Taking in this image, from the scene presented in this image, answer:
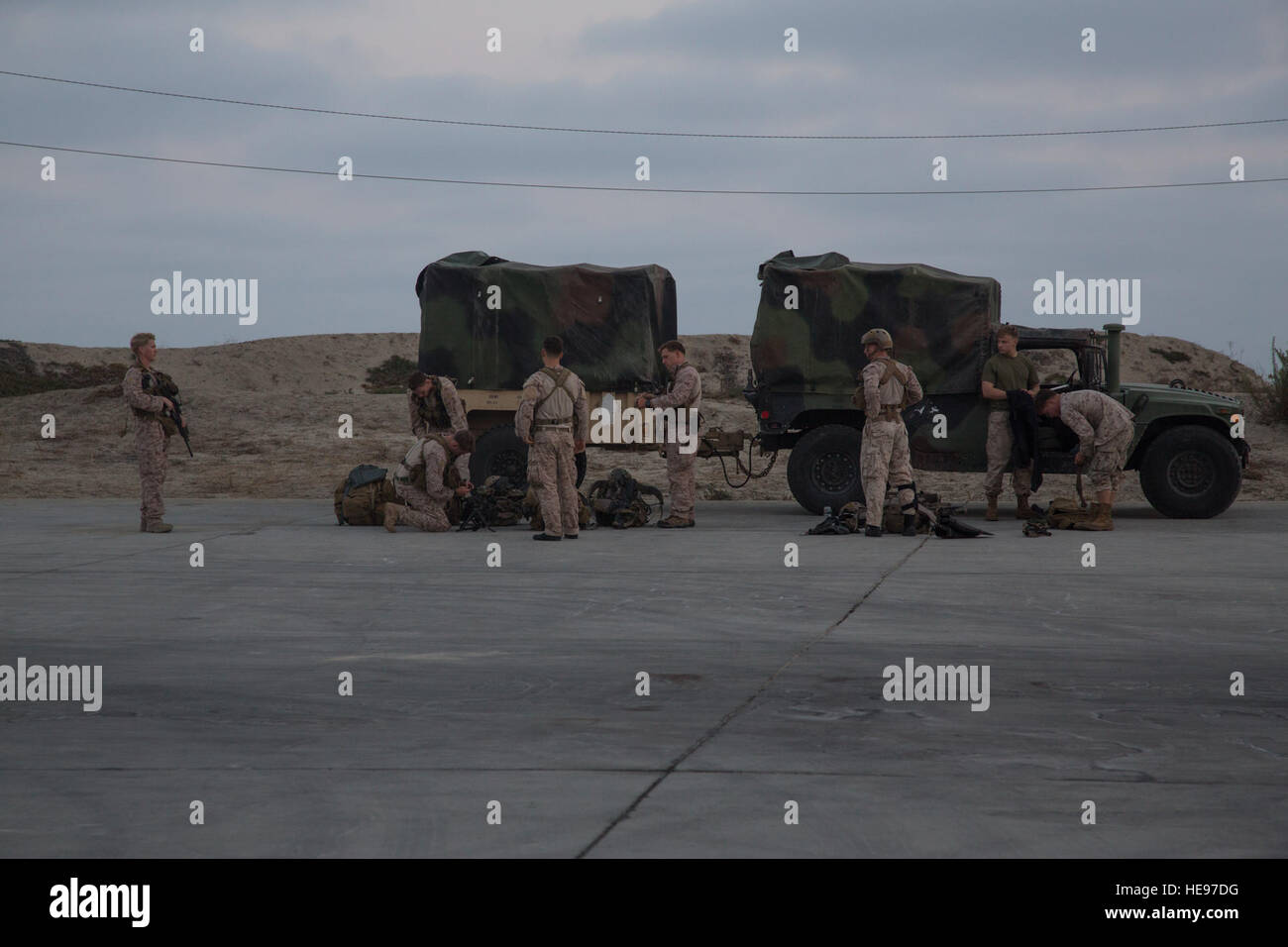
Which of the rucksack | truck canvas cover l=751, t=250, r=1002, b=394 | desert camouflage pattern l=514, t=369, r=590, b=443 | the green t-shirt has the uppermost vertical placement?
truck canvas cover l=751, t=250, r=1002, b=394

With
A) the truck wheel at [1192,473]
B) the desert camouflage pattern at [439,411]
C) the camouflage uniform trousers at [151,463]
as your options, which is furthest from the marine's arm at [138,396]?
the truck wheel at [1192,473]

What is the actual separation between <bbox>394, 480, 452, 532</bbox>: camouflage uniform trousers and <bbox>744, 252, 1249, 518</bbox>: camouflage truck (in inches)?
162

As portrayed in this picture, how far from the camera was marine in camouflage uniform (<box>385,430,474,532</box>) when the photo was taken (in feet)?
49.7

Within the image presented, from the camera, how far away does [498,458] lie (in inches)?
709

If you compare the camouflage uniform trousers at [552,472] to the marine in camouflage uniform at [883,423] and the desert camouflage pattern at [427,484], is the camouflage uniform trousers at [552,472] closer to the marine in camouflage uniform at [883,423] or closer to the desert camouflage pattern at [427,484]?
the desert camouflage pattern at [427,484]

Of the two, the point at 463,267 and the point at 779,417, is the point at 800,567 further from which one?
the point at 463,267

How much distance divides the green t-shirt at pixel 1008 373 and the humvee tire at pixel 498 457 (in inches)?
199

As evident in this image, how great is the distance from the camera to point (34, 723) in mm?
6160

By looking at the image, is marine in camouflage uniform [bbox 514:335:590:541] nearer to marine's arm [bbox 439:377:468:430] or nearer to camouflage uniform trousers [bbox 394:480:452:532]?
marine's arm [bbox 439:377:468:430]

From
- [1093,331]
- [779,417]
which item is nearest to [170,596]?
[779,417]

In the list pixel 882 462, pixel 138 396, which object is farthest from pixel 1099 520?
pixel 138 396

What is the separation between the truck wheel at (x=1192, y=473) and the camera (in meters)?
16.5

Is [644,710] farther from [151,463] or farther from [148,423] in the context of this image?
[151,463]

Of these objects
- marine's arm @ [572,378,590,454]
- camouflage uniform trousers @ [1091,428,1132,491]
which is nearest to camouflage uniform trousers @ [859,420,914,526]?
camouflage uniform trousers @ [1091,428,1132,491]
